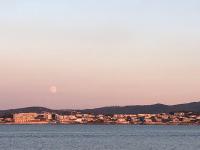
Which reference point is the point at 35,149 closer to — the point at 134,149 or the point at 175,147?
the point at 134,149

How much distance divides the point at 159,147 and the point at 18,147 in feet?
68.6

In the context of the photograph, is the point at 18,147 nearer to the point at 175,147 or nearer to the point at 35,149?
the point at 35,149

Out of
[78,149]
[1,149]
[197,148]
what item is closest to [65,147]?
[78,149]

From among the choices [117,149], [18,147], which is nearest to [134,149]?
[117,149]

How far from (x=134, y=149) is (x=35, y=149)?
14098 mm

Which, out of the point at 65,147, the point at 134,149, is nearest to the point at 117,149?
the point at 134,149

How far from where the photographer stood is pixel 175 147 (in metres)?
102

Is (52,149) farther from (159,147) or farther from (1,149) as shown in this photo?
(159,147)

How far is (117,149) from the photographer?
98312mm

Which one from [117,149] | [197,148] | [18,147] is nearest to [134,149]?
[117,149]

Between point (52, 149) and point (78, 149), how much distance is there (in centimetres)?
387

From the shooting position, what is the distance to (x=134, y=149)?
9788 centimetres

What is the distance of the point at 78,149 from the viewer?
100m

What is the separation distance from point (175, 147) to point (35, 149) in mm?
20657
